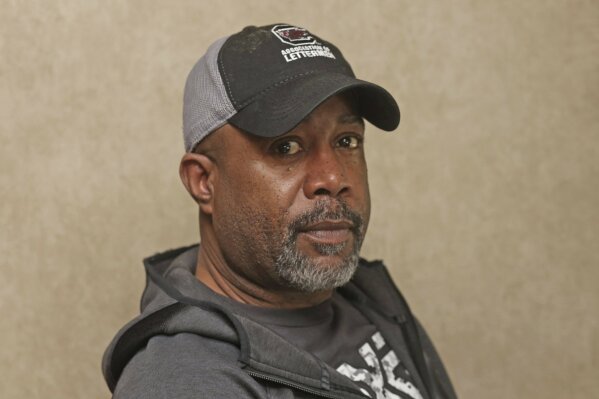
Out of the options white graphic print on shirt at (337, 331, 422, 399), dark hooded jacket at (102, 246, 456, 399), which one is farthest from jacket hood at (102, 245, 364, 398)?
white graphic print on shirt at (337, 331, 422, 399)

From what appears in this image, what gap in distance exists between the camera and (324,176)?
4.70 feet

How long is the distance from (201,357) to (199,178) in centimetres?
34

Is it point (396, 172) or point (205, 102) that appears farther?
point (396, 172)

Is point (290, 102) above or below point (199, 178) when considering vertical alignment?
above

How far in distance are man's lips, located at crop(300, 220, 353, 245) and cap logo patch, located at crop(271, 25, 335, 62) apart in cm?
27

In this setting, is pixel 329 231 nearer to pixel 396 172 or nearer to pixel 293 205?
pixel 293 205

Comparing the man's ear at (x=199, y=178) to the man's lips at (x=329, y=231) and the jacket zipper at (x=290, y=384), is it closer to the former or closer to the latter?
the man's lips at (x=329, y=231)

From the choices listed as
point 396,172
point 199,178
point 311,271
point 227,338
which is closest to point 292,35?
point 199,178

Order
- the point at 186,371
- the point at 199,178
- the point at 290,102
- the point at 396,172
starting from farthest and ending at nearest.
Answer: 1. the point at 396,172
2. the point at 199,178
3. the point at 290,102
4. the point at 186,371

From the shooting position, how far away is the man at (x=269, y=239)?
134cm

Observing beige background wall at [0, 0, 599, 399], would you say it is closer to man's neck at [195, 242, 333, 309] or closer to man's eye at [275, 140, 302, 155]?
man's neck at [195, 242, 333, 309]

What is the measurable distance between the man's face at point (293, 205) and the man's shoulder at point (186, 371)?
18cm

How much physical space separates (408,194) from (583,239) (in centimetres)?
48

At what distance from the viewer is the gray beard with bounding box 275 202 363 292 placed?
1.43 meters
